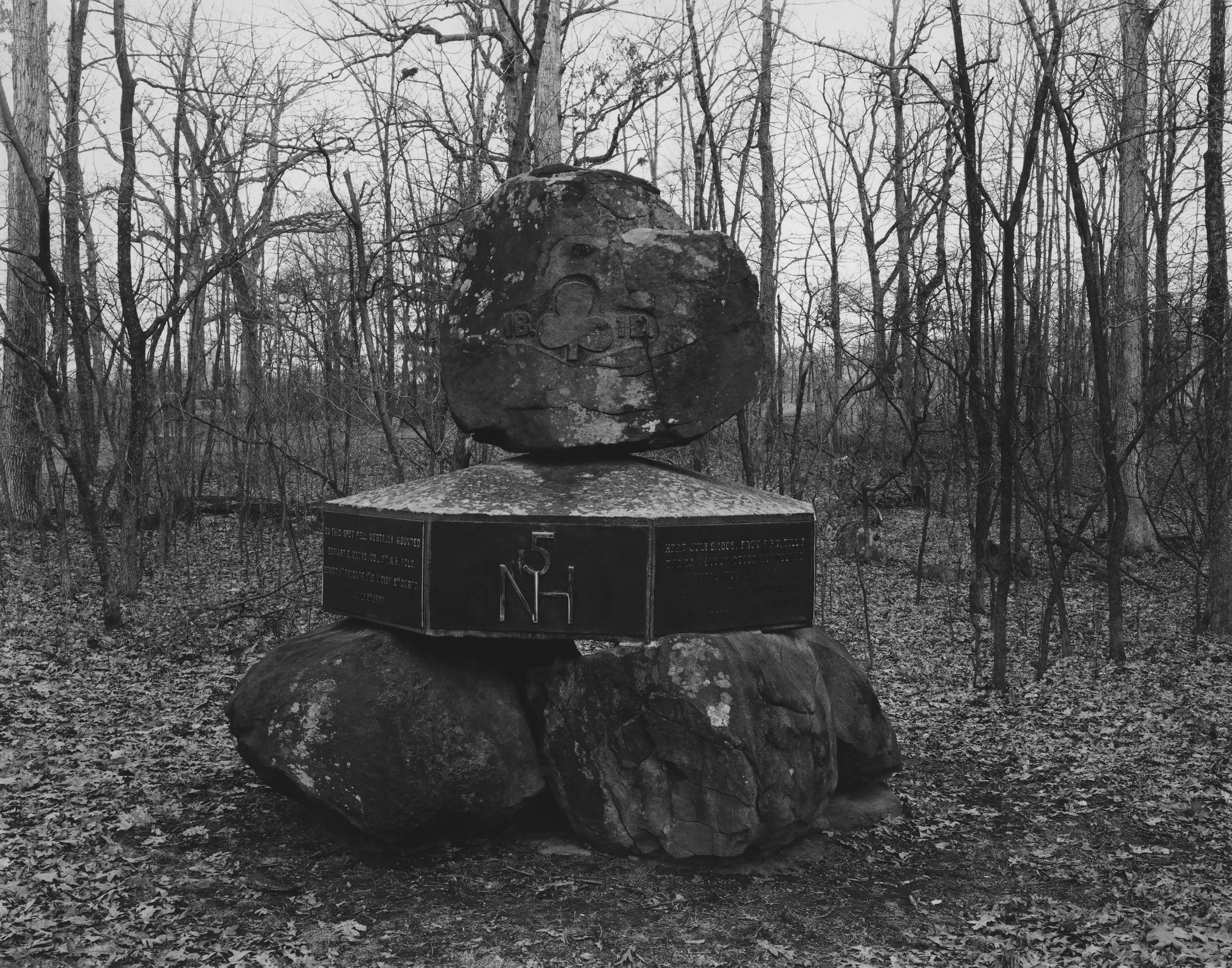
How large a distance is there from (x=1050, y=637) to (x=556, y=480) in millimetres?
6445

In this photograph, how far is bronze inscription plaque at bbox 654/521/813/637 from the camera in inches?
184

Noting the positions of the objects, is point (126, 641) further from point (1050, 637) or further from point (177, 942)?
point (1050, 637)

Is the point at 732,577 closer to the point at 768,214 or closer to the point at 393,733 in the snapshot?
the point at 393,733

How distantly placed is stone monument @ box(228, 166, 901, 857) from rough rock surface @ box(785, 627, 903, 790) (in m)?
0.01

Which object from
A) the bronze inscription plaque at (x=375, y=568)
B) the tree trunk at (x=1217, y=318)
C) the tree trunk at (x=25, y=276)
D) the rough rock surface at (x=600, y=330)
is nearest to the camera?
the bronze inscription plaque at (x=375, y=568)

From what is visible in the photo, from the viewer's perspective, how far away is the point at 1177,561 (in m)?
12.8

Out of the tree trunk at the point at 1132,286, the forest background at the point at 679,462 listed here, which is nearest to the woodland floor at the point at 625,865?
the forest background at the point at 679,462

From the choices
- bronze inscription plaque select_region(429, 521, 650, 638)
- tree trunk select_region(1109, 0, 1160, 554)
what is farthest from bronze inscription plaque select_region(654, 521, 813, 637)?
tree trunk select_region(1109, 0, 1160, 554)

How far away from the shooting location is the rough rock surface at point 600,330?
5.17 meters

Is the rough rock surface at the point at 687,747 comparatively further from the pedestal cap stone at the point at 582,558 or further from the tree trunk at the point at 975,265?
the tree trunk at the point at 975,265

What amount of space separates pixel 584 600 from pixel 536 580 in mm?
239

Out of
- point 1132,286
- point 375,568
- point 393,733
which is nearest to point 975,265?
point 375,568

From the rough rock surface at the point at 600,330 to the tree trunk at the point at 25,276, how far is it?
7613 millimetres

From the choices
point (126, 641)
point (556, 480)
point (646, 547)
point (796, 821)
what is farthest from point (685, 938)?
point (126, 641)
